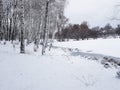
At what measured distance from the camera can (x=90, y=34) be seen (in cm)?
9031

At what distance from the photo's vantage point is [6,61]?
11742 mm

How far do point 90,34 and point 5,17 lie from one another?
57537 mm

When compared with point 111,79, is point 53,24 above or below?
above

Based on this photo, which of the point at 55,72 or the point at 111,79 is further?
the point at 111,79

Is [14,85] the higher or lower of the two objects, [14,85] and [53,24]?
the lower

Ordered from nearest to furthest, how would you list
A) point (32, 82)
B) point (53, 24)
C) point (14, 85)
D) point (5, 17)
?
point (14, 85)
point (32, 82)
point (53, 24)
point (5, 17)

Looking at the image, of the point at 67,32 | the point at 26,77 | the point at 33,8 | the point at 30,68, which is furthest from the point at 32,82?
the point at 67,32

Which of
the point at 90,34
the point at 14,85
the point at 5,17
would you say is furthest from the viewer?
the point at 90,34

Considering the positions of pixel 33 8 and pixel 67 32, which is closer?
pixel 33 8

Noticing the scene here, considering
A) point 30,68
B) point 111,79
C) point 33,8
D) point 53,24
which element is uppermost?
point 33,8

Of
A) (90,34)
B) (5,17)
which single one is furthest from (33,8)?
(90,34)

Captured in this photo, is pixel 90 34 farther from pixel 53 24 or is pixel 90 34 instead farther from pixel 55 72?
pixel 55 72

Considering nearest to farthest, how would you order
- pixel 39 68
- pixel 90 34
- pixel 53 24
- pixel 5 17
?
pixel 39 68
pixel 53 24
pixel 5 17
pixel 90 34

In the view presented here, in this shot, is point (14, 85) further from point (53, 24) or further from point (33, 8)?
point (53, 24)
